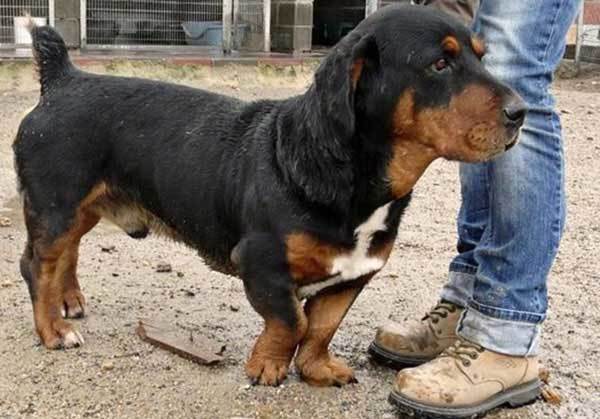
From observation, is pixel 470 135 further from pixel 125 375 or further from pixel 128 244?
pixel 128 244

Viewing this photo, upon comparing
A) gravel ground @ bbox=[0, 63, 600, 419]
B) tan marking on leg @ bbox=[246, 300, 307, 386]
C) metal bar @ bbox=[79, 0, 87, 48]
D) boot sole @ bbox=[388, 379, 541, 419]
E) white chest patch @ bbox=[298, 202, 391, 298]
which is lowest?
gravel ground @ bbox=[0, 63, 600, 419]

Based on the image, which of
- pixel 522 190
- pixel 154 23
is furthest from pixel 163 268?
pixel 154 23

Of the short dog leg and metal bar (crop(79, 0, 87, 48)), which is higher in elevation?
metal bar (crop(79, 0, 87, 48))

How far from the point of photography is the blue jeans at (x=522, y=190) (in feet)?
8.59

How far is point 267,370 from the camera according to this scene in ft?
9.53

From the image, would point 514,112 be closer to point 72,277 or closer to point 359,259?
point 359,259

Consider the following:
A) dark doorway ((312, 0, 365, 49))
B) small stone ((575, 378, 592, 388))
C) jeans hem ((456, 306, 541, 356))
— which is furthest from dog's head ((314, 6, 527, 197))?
dark doorway ((312, 0, 365, 49))

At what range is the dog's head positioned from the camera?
8.10ft

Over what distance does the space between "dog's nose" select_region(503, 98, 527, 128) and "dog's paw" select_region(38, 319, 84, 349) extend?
1.76 meters

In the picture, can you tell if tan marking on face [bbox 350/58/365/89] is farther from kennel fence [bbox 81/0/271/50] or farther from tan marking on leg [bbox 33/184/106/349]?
kennel fence [bbox 81/0/271/50]

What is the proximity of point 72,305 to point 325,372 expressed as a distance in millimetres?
1134

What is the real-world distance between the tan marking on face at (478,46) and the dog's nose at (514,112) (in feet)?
0.76

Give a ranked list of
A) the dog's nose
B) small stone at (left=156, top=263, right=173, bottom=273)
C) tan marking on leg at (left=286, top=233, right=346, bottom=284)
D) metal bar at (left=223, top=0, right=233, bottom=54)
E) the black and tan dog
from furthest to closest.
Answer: metal bar at (left=223, top=0, right=233, bottom=54)
small stone at (left=156, top=263, right=173, bottom=273)
tan marking on leg at (left=286, top=233, right=346, bottom=284)
the black and tan dog
the dog's nose

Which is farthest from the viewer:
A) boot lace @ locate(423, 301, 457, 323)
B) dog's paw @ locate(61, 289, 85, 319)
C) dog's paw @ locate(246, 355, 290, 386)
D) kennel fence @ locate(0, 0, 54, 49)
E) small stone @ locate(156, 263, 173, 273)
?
kennel fence @ locate(0, 0, 54, 49)
